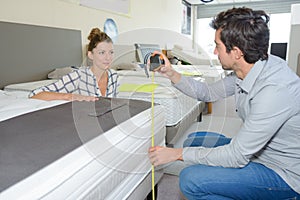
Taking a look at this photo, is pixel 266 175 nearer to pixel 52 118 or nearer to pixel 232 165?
pixel 232 165

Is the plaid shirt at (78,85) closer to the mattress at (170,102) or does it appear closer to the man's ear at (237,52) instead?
the mattress at (170,102)

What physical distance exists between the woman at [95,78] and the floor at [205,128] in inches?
28.1

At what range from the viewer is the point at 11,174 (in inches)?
27.0

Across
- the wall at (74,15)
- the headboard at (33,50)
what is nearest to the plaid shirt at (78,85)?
the headboard at (33,50)

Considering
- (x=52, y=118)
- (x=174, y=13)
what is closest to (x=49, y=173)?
(x=52, y=118)

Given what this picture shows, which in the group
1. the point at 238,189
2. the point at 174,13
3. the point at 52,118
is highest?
the point at 174,13

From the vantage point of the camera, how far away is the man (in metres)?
0.95

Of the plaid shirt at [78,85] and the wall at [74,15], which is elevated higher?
the wall at [74,15]

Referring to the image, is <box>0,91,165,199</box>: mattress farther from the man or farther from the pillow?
the pillow

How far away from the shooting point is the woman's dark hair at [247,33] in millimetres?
1010

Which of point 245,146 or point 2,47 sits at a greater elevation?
point 2,47

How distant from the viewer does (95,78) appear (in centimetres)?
175

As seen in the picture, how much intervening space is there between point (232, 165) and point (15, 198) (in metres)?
0.78

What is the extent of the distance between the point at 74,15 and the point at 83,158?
281 cm
